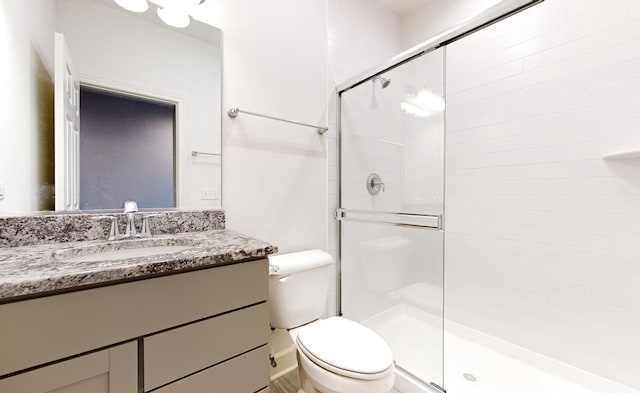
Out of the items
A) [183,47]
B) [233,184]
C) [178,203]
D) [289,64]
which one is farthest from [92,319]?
[289,64]

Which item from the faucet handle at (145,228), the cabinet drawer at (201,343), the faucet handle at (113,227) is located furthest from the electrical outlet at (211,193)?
the cabinet drawer at (201,343)

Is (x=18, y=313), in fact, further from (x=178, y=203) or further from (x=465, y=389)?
(x=465, y=389)

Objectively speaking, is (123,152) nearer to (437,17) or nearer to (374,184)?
(374,184)

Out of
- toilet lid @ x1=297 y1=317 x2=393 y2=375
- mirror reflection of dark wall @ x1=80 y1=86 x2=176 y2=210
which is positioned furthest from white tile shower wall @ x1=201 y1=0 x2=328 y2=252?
toilet lid @ x1=297 y1=317 x2=393 y2=375

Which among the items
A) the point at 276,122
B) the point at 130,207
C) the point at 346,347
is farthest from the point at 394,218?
the point at 130,207

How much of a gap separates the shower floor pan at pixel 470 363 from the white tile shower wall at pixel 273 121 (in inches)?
30.3

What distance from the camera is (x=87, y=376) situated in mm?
622

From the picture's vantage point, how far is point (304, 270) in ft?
4.62

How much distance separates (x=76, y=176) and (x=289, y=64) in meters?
1.23

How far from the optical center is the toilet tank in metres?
1.34

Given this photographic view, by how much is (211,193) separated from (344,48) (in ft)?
4.61

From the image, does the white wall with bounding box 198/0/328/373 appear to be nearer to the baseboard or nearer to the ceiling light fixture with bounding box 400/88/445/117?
the baseboard

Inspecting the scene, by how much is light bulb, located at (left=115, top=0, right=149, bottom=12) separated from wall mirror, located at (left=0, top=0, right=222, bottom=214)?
19mm

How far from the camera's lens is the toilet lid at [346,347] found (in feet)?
3.40
